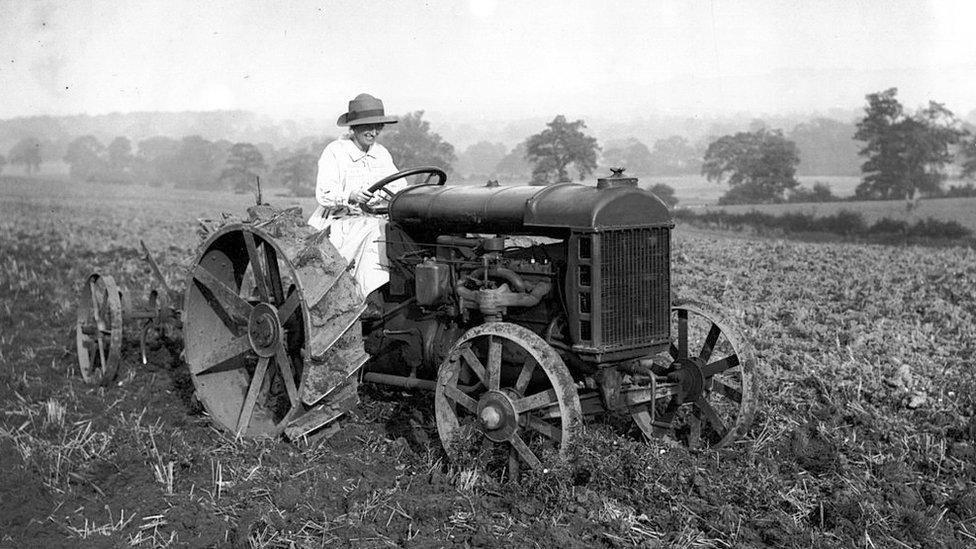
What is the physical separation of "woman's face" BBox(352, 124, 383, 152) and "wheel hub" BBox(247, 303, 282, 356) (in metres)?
1.76

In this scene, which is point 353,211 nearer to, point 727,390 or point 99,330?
point 99,330

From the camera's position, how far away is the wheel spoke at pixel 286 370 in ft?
19.3

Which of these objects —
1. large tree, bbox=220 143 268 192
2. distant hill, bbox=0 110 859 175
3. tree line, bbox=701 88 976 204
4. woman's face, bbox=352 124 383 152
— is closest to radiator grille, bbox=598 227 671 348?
woman's face, bbox=352 124 383 152

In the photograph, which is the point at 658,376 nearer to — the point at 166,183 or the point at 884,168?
the point at 884,168

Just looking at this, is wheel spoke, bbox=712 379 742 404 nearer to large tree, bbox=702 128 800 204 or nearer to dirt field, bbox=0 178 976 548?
dirt field, bbox=0 178 976 548

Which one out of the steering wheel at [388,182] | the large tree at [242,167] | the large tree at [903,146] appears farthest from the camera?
the large tree at [242,167]

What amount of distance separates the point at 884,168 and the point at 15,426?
66.3ft

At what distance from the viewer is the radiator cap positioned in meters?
5.11

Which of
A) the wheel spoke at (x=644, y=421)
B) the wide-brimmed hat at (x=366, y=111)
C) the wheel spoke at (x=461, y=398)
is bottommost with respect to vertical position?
the wheel spoke at (x=644, y=421)

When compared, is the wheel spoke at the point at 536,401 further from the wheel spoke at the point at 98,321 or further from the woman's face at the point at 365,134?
the wheel spoke at the point at 98,321

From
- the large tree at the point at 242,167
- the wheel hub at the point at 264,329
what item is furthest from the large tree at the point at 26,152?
the wheel hub at the point at 264,329

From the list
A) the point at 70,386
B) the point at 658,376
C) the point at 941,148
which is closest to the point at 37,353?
the point at 70,386

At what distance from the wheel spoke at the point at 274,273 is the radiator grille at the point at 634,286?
243 centimetres

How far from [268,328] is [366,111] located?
6.61 feet
